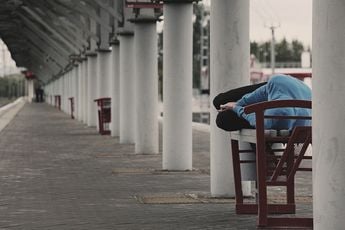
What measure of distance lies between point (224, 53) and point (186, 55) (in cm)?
453

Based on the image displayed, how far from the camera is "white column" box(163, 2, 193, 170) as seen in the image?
1706 cm

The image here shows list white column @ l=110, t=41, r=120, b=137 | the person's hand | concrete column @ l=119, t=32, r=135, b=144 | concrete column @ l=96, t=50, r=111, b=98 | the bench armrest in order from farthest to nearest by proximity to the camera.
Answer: concrete column @ l=96, t=50, r=111, b=98 < white column @ l=110, t=41, r=120, b=137 < concrete column @ l=119, t=32, r=135, b=144 < the person's hand < the bench armrest

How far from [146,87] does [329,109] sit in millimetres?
14165

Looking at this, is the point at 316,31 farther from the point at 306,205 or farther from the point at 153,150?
the point at 153,150

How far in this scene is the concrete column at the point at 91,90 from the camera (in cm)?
3822

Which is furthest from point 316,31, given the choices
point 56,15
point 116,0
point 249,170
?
point 56,15

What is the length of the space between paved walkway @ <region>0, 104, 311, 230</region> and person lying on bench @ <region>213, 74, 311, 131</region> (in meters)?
1.02

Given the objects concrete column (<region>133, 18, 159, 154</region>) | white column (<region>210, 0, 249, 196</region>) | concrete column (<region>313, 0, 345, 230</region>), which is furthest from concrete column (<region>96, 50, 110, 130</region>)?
concrete column (<region>313, 0, 345, 230</region>)

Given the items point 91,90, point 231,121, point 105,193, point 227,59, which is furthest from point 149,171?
point 91,90

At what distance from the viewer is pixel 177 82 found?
17.1 meters

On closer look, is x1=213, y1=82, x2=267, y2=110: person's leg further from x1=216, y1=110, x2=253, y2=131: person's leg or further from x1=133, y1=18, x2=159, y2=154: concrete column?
x1=133, y1=18, x2=159, y2=154: concrete column

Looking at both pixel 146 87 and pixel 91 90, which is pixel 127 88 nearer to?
pixel 146 87

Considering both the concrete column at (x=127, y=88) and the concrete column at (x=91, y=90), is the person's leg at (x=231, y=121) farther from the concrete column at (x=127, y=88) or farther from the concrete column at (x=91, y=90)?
the concrete column at (x=91, y=90)

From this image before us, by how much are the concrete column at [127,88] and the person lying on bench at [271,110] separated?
611 inches
